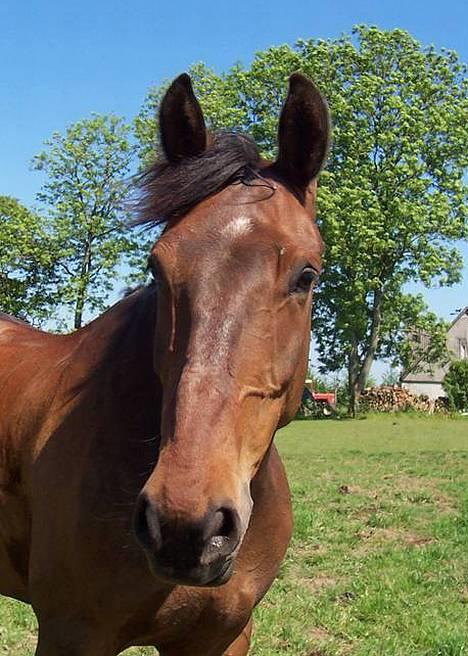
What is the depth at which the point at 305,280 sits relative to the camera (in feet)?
8.26

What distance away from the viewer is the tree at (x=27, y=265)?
121 feet

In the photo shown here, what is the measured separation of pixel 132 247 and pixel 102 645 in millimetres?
35247

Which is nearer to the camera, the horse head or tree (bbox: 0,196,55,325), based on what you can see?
the horse head

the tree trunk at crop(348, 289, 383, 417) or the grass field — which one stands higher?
the tree trunk at crop(348, 289, 383, 417)

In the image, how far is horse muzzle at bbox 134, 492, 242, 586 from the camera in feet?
6.33

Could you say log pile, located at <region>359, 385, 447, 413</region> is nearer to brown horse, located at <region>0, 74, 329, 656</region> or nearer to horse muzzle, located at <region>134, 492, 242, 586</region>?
brown horse, located at <region>0, 74, 329, 656</region>

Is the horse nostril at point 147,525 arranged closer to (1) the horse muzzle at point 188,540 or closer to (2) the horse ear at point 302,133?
(1) the horse muzzle at point 188,540

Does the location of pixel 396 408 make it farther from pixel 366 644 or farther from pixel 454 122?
pixel 366 644

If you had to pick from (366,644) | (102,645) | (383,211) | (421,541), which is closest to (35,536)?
(102,645)

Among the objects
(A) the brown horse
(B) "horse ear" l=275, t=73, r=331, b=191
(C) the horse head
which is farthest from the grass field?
(B) "horse ear" l=275, t=73, r=331, b=191

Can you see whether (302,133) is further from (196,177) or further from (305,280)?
(305,280)

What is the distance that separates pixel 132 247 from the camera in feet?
122

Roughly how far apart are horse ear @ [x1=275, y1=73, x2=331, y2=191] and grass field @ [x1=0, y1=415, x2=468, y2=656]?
3352mm

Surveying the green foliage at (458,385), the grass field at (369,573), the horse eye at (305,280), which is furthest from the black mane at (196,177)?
the green foliage at (458,385)
